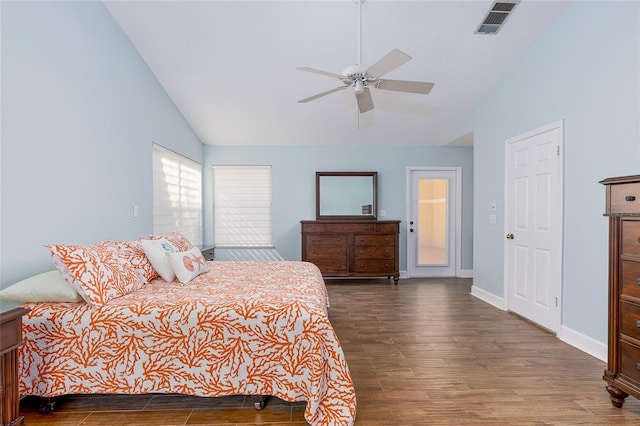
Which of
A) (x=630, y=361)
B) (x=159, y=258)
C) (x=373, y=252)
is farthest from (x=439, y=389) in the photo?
(x=373, y=252)

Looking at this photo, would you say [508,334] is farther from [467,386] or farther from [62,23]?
[62,23]

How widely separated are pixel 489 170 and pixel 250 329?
12.5 feet

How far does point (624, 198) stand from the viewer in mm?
1998

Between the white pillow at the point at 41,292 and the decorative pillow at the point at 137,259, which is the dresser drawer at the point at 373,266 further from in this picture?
the white pillow at the point at 41,292

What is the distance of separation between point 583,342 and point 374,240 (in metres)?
3.04

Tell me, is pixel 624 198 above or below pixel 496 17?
below

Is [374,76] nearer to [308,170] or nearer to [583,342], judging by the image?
[583,342]

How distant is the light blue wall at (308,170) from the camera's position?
6000 millimetres

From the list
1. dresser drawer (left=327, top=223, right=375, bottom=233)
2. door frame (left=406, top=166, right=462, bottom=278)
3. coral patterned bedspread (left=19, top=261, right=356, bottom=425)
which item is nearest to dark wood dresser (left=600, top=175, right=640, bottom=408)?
coral patterned bedspread (left=19, top=261, right=356, bottom=425)

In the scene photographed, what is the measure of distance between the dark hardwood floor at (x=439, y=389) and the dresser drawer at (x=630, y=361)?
0.25 meters

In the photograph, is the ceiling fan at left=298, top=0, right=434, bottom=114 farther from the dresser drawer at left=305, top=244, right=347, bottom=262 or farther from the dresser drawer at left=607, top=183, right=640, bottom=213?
the dresser drawer at left=305, top=244, right=347, bottom=262

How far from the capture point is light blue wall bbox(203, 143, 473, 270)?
6000 mm

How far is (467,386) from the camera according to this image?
7.64 feet

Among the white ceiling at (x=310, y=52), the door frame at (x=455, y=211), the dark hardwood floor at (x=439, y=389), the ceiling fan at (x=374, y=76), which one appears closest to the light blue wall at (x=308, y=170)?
the door frame at (x=455, y=211)
